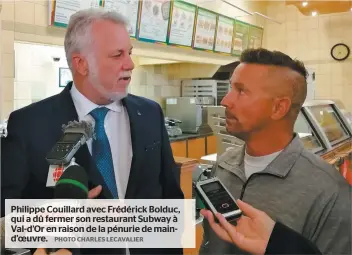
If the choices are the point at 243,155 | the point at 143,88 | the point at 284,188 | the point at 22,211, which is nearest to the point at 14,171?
the point at 22,211

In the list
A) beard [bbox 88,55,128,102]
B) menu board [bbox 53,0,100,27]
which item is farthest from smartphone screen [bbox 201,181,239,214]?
menu board [bbox 53,0,100,27]

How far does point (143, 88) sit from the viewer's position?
14.9 feet

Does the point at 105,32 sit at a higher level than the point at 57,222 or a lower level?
higher

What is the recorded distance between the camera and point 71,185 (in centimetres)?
74

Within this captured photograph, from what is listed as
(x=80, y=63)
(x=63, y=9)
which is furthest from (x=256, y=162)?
(x=63, y=9)

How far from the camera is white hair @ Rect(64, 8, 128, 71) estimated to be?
4.15ft

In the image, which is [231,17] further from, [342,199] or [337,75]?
[342,199]

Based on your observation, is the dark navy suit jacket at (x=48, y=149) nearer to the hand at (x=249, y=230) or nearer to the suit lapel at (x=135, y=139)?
the suit lapel at (x=135, y=139)

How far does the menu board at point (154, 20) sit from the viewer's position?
3271mm

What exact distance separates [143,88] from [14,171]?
3402 millimetres

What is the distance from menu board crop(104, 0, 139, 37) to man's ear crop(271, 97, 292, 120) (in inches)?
85.5

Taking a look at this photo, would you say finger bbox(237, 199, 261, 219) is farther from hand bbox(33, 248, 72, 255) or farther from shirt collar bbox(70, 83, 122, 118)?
shirt collar bbox(70, 83, 122, 118)

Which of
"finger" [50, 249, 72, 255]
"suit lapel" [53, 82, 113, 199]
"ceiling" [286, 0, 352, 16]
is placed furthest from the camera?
"ceiling" [286, 0, 352, 16]

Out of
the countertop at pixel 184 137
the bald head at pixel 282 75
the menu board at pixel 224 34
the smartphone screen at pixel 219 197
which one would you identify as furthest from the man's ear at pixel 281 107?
the menu board at pixel 224 34
